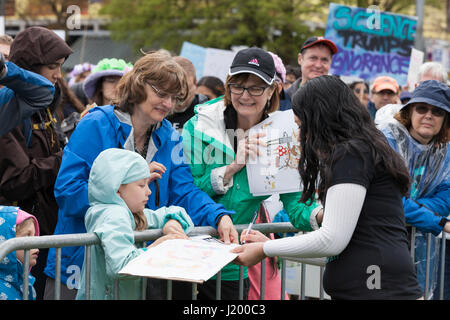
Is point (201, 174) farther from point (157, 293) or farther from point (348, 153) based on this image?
point (348, 153)

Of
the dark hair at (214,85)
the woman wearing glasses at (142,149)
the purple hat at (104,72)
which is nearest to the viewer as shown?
the woman wearing glasses at (142,149)

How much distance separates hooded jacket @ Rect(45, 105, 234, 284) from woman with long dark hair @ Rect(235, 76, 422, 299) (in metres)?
0.97

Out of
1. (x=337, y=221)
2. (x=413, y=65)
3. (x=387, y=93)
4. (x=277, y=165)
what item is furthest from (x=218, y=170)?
(x=413, y=65)

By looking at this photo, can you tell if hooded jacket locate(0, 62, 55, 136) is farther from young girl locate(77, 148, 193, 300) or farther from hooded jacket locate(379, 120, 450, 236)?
hooded jacket locate(379, 120, 450, 236)

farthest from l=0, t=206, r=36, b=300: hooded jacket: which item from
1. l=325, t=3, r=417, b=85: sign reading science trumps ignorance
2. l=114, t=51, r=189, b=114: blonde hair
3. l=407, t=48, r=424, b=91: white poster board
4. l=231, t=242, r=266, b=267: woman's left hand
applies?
l=407, t=48, r=424, b=91: white poster board

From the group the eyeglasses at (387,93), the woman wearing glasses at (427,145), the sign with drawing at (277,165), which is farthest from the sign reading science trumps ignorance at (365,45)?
the sign with drawing at (277,165)

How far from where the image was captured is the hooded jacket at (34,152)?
4113mm

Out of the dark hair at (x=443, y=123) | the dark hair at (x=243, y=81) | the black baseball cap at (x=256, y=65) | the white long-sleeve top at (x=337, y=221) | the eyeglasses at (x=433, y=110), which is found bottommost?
→ the white long-sleeve top at (x=337, y=221)

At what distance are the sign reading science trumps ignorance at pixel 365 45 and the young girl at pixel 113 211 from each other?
20.9ft

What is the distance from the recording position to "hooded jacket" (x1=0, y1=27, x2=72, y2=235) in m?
4.11

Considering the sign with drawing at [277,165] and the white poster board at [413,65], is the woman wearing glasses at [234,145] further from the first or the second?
the white poster board at [413,65]

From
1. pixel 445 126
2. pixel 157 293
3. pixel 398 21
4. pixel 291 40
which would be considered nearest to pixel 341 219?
pixel 157 293

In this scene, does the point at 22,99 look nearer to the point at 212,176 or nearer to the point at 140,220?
the point at 140,220

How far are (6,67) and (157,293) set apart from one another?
4.83ft
